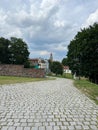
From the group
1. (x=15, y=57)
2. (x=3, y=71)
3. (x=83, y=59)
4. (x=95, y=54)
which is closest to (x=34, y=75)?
(x=3, y=71)

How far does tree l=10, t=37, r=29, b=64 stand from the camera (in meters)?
61.0

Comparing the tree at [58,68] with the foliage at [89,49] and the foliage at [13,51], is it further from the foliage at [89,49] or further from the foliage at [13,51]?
the foliage at [89,49]

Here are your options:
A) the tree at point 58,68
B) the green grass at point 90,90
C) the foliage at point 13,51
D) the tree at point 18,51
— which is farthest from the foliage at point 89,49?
the tree at point 58,68

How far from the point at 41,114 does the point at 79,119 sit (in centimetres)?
124

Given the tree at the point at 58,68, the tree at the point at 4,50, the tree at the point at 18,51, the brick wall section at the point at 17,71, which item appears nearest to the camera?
the brick wall section at the point at 17,71

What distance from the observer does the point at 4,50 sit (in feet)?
Result: 193

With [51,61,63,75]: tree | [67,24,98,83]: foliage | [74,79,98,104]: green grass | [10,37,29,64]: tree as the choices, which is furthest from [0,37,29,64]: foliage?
[74,79,98,104]: green grass

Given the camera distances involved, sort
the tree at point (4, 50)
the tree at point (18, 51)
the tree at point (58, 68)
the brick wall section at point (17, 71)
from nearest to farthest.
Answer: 1. the brick wall section at point (17, 71)
2. the tree at point (4, 50)
3. the tree at point (18, 51)
4. the tree at point (58, 68)

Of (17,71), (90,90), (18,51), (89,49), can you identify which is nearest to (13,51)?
(18,51)

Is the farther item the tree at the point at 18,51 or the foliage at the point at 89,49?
the tree at the point at 18,51

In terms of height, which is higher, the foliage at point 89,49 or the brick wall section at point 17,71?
the foliage at point 89,49

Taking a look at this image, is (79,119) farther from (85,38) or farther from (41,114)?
(85,38)

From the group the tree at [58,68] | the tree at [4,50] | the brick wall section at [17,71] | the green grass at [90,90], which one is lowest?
the green grass at [90,90]

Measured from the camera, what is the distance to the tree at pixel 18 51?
6103cm
